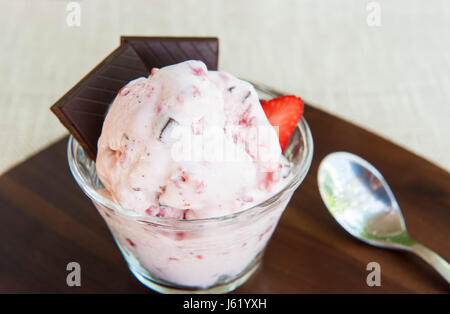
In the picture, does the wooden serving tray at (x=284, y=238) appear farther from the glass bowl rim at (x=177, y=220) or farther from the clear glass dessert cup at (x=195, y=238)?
the glass bowl rim at (x=177, y=220)

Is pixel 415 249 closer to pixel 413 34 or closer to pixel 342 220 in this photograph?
pixel 342 220

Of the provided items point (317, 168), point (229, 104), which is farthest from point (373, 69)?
point (229, 104)

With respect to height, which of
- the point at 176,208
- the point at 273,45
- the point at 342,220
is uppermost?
the point at 273,45

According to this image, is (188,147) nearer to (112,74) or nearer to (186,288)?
(112,74)

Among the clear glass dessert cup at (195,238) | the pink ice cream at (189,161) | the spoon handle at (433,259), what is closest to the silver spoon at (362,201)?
the spoon handle at (433,259)

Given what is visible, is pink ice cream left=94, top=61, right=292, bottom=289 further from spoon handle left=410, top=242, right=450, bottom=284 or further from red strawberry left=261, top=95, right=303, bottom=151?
spoon handle left=410, top=242, right=450, bottom=284
